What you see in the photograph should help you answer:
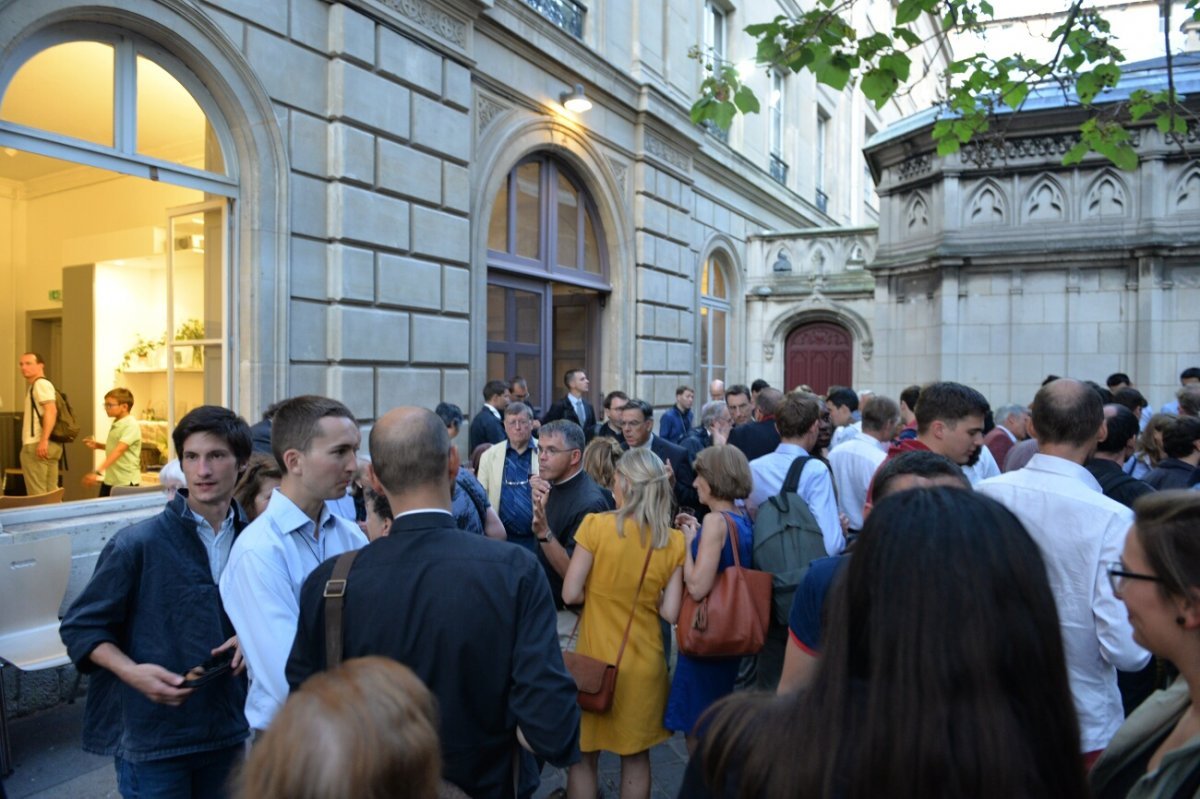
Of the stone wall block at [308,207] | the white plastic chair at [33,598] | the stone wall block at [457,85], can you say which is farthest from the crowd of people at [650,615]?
the stone wall block at [457,85]

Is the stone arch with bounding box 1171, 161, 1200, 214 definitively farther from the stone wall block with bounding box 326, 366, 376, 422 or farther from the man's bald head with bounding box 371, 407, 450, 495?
the man's bald head with bounding box 371, 407, 450, 495

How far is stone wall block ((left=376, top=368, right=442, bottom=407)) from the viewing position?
8.10m

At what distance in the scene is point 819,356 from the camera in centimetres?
1742

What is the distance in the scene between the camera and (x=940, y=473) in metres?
2.57

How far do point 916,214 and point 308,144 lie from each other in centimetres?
870

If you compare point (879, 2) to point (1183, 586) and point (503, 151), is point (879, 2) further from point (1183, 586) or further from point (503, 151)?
point (1183, 586)

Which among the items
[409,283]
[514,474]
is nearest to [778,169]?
[409,283]

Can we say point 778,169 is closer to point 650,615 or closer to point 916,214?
point 916,214

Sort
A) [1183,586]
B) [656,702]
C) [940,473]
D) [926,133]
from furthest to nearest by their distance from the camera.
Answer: [926,133] → [656,702] → [940,473] → [1183,586]

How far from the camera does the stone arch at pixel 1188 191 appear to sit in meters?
10.1

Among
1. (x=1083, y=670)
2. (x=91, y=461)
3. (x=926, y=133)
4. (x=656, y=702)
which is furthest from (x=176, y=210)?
(x=926, y=133)

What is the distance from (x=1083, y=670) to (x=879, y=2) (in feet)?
108

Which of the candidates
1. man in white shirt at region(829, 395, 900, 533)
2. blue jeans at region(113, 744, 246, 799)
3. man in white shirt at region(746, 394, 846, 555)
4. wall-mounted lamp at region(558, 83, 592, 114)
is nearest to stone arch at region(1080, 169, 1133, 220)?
wall-mounted lamp at region(558, 83, 592, 114)

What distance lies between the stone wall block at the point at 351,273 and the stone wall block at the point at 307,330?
0.23 metres
